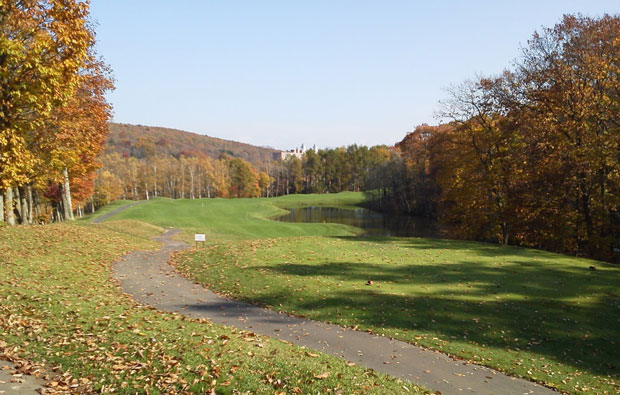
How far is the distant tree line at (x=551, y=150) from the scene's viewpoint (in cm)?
2444

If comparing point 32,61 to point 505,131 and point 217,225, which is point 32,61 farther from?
point 217,225

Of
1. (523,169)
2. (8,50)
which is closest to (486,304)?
(8,50)

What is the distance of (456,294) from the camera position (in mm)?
14781

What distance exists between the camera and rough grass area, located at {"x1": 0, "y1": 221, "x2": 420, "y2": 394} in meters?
7.13

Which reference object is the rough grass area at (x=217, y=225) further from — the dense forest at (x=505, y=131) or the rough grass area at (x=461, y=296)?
the rough grass area at (x=461, y=296)

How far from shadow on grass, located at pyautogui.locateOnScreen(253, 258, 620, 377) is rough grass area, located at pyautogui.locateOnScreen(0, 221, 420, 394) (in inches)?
164

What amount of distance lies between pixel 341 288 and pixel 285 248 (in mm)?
8840

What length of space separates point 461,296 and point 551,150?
17480mm

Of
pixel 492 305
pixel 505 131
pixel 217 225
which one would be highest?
pixel 505 131

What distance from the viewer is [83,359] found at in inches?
311

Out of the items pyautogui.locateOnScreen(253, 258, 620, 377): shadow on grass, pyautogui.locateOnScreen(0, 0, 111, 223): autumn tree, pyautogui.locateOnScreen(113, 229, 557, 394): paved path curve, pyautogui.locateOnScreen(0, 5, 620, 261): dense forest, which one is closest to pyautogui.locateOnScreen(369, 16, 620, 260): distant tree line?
pyautogui.locateOnScreen(0, 5, 620, 261): dense forest

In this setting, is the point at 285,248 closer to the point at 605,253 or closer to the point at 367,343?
the point at 367,343

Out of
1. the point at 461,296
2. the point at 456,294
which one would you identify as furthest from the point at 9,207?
the point at 461,296

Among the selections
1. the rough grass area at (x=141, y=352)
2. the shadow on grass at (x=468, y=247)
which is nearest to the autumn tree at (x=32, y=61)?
the rough grass area at (x=141, y=352)
